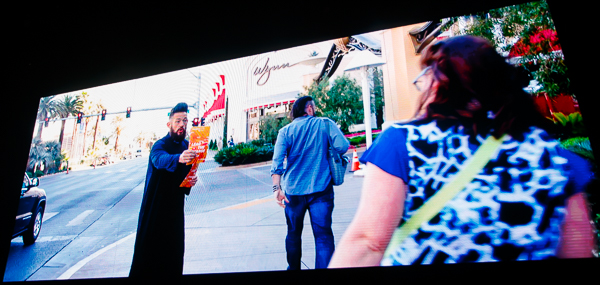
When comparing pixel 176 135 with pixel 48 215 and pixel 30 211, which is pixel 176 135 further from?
pixel 30 211

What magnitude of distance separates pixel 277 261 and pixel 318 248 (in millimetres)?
314

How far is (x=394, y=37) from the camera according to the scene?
1.84 meters

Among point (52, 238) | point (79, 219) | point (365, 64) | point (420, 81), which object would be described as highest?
point (365, 64)

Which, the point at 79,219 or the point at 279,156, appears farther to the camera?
the point at 79,219

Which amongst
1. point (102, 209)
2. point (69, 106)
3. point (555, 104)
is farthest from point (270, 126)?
point (69, 106)

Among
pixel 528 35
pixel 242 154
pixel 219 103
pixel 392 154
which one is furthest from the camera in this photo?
pixel 219 103

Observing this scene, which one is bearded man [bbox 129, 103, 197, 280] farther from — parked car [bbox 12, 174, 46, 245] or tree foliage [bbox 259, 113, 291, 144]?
parked car [bbox 12, 174, 46, 245]

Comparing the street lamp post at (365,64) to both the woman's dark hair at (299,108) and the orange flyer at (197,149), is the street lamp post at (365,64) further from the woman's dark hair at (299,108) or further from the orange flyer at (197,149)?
the orange flyer at (197,149)

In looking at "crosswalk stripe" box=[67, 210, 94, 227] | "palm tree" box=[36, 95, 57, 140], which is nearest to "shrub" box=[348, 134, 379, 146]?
"crosswalk stripe" box=[67, 210, 94, 227]

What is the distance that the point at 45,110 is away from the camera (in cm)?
234

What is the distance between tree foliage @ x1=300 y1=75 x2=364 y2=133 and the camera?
1.73m

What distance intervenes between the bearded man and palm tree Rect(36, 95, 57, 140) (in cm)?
134

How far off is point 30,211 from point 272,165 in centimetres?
231

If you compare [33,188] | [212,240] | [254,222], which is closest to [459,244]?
[254,222]
